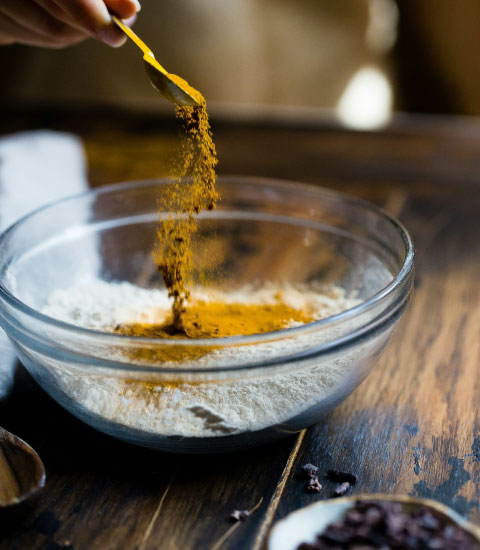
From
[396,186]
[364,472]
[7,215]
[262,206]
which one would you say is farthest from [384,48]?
[364,472]

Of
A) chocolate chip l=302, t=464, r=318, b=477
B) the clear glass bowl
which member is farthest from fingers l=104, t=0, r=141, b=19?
chocolate chip l=302, t=464, r=318, b=477

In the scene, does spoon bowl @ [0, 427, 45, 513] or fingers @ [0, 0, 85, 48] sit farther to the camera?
fingers @ [0, 0, 85, 48]

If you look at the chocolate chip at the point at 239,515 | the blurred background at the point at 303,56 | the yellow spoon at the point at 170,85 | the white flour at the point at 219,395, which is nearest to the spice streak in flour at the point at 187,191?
the yellow spoon at the point at 170,85

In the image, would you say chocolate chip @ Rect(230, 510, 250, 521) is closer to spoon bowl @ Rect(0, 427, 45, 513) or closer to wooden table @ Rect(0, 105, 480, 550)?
wooden table @ Rect(0, 105, 480, 550)

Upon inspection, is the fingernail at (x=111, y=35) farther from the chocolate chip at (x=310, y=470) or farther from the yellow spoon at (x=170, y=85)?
the chocolate chip at (x=310, y=470)

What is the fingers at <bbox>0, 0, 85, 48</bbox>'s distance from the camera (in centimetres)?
98

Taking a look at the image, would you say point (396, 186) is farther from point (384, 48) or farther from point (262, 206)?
point (384, 48)

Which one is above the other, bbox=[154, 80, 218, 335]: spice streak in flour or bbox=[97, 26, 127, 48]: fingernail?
bbox=[97, 26, 127, 48]: fingernail

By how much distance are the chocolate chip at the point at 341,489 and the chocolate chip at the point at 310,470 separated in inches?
1.3

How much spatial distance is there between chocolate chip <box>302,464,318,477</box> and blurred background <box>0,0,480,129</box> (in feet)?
6.37

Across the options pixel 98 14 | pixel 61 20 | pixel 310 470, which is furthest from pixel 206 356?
pixel 61 20

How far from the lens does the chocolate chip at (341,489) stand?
681 mm

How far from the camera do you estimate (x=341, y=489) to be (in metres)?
0.68

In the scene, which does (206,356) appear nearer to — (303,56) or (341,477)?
(341,477)
